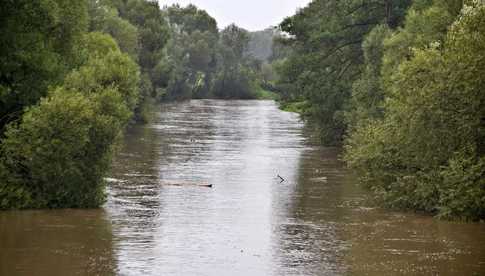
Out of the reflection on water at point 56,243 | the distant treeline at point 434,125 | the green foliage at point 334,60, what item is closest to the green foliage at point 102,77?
the reflection on water at point 56,243

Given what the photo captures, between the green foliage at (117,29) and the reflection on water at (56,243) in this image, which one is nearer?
the reflection on water at (56,243)

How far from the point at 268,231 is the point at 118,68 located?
19.2 meters

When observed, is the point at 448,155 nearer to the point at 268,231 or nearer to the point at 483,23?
the point at 483,23

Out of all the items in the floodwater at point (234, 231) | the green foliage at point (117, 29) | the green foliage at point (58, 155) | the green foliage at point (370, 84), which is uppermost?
the green foliage at point (117, 29)

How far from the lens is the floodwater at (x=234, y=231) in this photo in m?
26.4

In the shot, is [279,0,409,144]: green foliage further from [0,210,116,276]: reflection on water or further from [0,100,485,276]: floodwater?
[0,210,116,276]: reflection on water

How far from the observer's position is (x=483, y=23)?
33.8m

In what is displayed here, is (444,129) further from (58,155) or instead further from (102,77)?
(102,77)

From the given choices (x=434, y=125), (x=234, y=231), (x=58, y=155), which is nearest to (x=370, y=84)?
(x=434, y=125)

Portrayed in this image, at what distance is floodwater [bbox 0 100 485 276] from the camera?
26375mm

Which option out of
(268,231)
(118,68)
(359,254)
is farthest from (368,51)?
(359,254)

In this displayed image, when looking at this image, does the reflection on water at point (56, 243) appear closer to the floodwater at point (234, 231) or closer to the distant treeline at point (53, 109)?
the floodwater at point (234, 231)

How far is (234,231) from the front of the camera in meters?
32.6

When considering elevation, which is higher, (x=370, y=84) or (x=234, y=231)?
(x=370, y=84)
